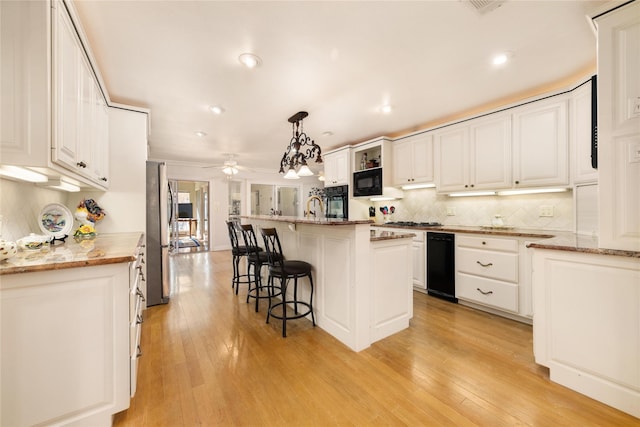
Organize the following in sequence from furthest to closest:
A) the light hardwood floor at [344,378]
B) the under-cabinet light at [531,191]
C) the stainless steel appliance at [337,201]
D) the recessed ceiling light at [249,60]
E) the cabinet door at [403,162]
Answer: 1. the stainless steel appliance at [337,201]
2. the cabinet door at [403,162]
3. the under-cabinet light at [531,191]
4. the recessed ceiling light at [249,60]
5. the light hardwood floor at [344,378]

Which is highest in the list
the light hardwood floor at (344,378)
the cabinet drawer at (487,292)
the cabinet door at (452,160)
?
the cabinet door at (452,160)

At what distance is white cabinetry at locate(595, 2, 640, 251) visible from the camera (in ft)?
4.82

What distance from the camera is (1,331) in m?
1.09

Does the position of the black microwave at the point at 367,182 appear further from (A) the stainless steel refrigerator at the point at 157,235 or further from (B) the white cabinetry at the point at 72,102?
(B) the white cabinetry at the point at 72,102

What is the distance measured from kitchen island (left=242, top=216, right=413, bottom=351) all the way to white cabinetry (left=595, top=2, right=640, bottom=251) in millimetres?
1353

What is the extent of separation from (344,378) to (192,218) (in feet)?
26.1

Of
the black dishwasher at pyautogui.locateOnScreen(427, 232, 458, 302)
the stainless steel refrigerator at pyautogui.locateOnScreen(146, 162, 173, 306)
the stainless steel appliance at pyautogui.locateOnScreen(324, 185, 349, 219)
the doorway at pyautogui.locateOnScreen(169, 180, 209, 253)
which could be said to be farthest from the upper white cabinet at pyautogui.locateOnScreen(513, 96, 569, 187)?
the doorway at pyautogui.locateOnScreen(169, 180, 209, 253)

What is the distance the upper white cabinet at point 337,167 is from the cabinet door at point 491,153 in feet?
7.06

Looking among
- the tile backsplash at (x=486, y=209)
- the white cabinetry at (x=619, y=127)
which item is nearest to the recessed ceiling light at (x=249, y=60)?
the white cabinetry at (x=619, y=127)

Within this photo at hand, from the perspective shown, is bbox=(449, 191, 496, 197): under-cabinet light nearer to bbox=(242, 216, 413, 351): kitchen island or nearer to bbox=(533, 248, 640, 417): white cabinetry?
bbox=(242, 216, 413, 351): kitchen island

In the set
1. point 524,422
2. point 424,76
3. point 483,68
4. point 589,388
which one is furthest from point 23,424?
point 483,68

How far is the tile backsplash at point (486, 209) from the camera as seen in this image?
2877 mm

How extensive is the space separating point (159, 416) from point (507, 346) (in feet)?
8.71

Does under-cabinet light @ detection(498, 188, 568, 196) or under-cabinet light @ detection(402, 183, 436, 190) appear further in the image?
under-cabinet light @ detection(402, 183, 436, 190)
